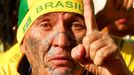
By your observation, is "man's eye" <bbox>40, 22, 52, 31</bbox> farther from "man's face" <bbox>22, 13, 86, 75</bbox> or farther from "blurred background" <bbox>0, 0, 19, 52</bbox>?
"blurred background" <bbox>0, 0, 19, 52</bbox>

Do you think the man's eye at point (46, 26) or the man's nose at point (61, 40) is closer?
the man's nose at point (61, 40)

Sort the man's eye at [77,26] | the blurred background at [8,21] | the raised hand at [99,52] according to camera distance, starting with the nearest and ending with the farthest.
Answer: the raised hand at [99,52] → the man's eye at [77,26] → the blurred background at [8,21]

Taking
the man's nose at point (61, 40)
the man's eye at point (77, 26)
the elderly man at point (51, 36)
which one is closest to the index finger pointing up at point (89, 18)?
the elderly man at point (51, 36)

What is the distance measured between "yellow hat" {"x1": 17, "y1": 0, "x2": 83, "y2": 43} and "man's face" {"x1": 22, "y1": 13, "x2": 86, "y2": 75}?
0.14ft

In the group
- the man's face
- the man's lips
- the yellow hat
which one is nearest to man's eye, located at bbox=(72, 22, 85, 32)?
the man's face

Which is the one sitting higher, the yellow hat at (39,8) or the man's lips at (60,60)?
the yellow hat at (39,8)

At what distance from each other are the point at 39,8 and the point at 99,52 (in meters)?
1.22

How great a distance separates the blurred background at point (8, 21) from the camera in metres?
7.69

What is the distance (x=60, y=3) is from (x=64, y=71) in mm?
556

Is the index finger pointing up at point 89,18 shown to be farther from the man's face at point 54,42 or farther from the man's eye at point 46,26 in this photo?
the man's eye at point 46,26

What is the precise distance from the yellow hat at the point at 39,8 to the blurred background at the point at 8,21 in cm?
273

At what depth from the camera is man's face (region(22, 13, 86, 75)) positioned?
4.39 m

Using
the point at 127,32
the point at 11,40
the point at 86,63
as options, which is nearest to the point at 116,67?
the point at 86,63

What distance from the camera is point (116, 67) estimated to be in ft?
12.1
